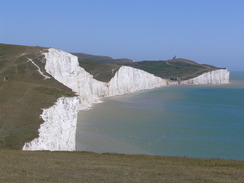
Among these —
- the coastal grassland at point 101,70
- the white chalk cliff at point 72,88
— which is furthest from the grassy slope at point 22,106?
the coastal grassland at point 101,70

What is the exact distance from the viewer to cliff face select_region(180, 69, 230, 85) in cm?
13664

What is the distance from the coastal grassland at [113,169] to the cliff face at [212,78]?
4850 inches

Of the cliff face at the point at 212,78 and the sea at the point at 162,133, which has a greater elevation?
the cliff face at the point at 212,78

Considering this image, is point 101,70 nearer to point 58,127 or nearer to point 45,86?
point 45,86

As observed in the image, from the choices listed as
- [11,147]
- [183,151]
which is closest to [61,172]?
[11,147]

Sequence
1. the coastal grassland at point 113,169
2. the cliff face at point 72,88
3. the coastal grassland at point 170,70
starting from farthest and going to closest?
1. the coastal grassland at point 170,70
2. the cliff face at point 72,88
3. the coastal grassland at point 113,169

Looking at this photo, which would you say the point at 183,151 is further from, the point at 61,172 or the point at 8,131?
the point at 61,172

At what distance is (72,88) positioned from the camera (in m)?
53.7

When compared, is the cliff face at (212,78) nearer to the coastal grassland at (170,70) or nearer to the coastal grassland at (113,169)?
the coastal grassland at (170,70)

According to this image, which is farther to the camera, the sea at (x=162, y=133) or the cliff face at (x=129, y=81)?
the cliff face at (x=129, y=81)

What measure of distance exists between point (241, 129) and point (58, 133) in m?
21.4

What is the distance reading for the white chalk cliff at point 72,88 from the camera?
2319cm

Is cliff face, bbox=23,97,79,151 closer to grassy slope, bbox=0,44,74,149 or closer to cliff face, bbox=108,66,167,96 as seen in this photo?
grassy slope, bbox=0,44,74,149

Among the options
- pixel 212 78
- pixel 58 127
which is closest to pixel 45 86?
pixel 58 127
